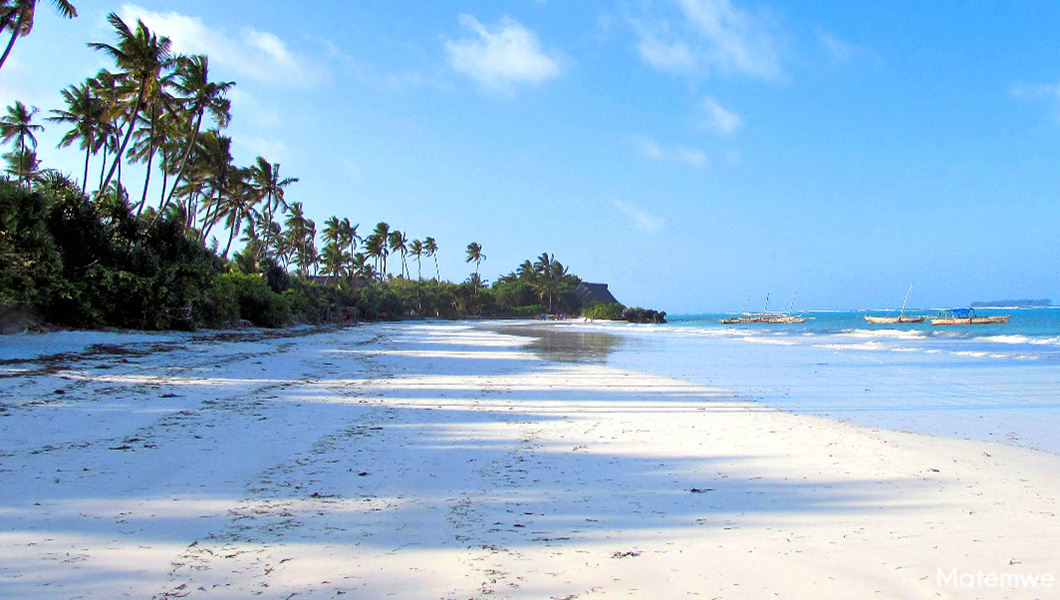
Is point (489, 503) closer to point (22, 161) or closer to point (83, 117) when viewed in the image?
point (83, 117)

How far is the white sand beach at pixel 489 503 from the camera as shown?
2629 mm

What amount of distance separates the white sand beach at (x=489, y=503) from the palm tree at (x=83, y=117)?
29.4m

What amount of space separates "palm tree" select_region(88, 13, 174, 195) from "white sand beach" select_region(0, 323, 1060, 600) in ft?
70.0

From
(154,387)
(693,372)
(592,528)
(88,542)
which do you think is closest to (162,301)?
(154,387)

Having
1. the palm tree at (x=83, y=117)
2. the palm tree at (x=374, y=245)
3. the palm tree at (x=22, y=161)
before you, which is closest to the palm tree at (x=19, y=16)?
the palm tree at (x=83, y=117)

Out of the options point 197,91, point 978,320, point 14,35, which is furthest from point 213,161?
point 978,320

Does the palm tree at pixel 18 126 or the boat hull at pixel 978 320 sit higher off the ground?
the palm tree at pixel 18 126

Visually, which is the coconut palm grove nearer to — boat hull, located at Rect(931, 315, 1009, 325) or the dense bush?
the dense bush

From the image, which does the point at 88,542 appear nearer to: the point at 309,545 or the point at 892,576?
the point at 309,545

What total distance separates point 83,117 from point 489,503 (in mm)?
36705

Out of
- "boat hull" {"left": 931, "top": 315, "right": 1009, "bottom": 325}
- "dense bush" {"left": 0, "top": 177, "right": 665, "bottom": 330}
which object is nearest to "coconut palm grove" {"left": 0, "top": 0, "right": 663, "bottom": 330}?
"dense bush" {"left": 0, "top": 177, "right": 665, "bottom": 330}

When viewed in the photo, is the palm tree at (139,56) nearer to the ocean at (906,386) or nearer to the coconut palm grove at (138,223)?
the coconut palm grove at (138,223)

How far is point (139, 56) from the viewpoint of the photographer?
2364cm

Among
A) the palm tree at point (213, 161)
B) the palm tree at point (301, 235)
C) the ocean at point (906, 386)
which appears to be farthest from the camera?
the palm tree at point (301, 235)
